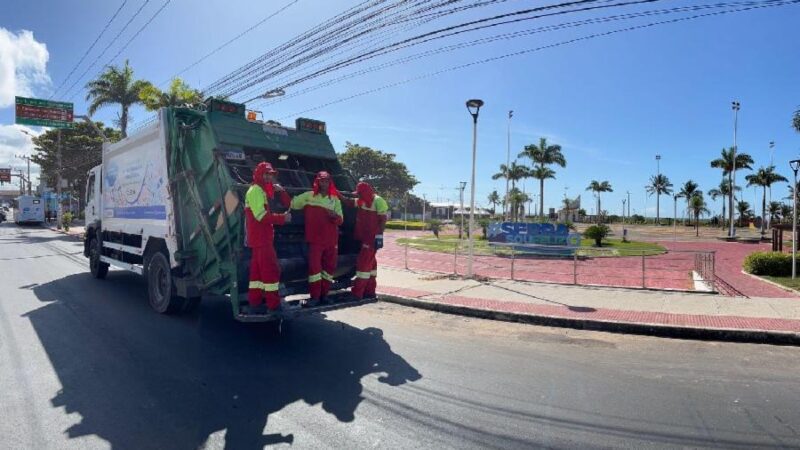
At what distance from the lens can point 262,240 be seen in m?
5.57

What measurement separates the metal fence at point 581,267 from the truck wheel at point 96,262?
754 cm

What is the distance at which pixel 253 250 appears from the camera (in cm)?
567

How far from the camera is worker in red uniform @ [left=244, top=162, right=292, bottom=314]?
218 inches

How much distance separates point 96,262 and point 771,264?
700 inches

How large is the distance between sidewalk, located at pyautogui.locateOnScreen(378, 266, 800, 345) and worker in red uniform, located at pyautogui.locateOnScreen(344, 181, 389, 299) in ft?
8.48

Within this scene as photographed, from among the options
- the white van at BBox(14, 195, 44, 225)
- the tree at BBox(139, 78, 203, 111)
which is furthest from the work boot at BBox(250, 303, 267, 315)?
the white van at BBox(14, 195, 44, 225)

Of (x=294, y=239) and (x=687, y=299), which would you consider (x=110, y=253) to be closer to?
(x=294, y=239)

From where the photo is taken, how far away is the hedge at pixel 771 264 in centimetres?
1369

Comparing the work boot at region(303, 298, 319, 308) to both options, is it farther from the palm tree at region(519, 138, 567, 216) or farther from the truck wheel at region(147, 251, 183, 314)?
the palm tree at region(519, 138, 567, 216)

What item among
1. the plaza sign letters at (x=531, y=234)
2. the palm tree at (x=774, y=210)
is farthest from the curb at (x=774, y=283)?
the palm tree at (x=774, y=210)

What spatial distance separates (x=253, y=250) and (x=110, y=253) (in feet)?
21.3

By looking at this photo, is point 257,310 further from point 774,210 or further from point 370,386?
point 774,210

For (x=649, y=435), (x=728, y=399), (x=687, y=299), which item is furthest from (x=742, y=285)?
(x=649, y=435)

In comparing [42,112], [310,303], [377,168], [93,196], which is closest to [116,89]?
[42,112]
